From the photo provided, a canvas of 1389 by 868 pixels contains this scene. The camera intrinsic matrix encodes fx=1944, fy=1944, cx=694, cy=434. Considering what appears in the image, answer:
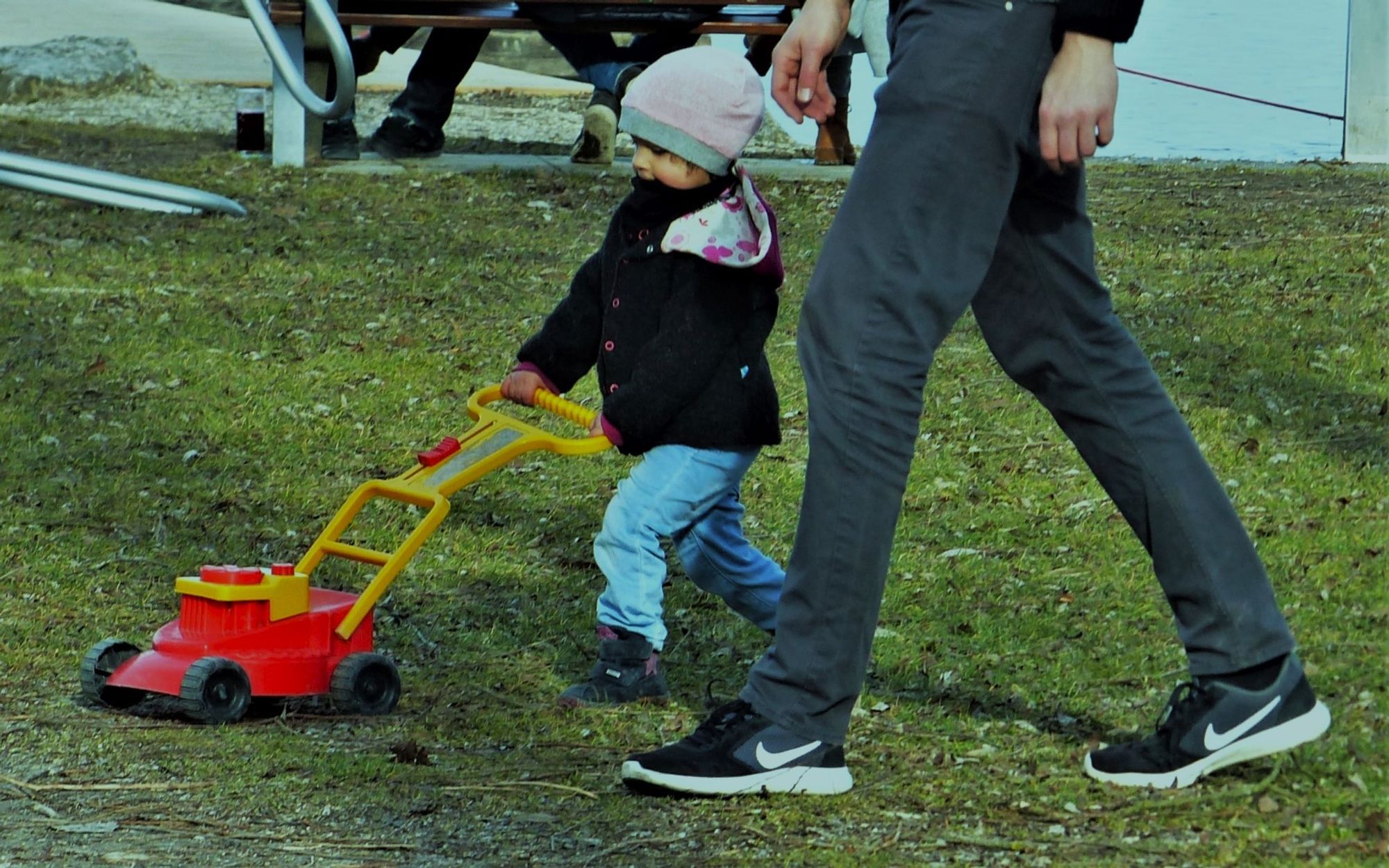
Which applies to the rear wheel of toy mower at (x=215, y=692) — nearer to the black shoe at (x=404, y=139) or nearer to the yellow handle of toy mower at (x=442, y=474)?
the yellow handle of toy mower at (x=442, y=474)

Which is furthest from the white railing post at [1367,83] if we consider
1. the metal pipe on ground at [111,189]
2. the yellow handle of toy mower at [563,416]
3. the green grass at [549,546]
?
the yellow handle of toy mower at [563,416]

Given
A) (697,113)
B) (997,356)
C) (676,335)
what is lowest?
(676,335)

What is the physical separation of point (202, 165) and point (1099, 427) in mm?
7745

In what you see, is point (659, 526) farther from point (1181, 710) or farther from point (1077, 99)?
point (1077, 99)

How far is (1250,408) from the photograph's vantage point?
5922 millimetres

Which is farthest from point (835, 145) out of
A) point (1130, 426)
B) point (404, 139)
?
point (1130, 426)

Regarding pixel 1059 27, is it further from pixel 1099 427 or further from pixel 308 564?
pixel 308 564

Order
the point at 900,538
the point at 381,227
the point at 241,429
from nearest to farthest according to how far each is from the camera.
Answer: the point at 900,538
the point at 241,429
the point at 381,227

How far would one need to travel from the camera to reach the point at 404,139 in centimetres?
1050

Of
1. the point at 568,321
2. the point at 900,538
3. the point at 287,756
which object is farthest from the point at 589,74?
the point at 287,756

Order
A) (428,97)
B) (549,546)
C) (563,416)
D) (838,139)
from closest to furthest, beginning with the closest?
(563,416), (549,546), (428,97), (838,139)

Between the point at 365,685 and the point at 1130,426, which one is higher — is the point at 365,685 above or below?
below

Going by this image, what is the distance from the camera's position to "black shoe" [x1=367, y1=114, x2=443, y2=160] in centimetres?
1048

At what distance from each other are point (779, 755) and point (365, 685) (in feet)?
3.08
